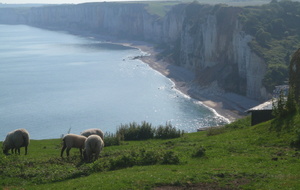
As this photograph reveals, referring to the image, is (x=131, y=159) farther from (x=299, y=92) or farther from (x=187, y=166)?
(x=299, y=92)

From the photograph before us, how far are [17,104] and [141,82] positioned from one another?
32436 millimetres

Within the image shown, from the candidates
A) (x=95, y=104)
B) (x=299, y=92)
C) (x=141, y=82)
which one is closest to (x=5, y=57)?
(x=141, y=82)

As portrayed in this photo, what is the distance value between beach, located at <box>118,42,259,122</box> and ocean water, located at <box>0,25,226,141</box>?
1.96 m

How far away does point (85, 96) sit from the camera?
85812 millimetres

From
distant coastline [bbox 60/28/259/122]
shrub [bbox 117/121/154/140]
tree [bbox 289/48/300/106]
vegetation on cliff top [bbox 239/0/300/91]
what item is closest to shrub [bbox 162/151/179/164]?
shrub [bbox 117/121/154/140]

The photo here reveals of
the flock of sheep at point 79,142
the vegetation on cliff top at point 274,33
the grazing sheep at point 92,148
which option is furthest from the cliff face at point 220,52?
the grazing sheep at point 92,148

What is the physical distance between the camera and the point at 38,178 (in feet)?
50.7

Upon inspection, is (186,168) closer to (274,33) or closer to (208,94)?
(208,94)

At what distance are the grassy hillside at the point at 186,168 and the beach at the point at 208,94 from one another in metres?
30.0

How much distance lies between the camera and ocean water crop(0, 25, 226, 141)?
6662 cm

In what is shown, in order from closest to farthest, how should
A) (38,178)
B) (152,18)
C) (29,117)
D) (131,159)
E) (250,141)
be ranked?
(38,178) < (131,159) < (250,141) < (29,117) < (152,18)

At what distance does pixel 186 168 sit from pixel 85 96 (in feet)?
237

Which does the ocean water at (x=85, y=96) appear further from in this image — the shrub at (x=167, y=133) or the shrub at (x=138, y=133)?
the shrub at (x=167, y=133)

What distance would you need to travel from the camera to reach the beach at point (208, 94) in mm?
70625
